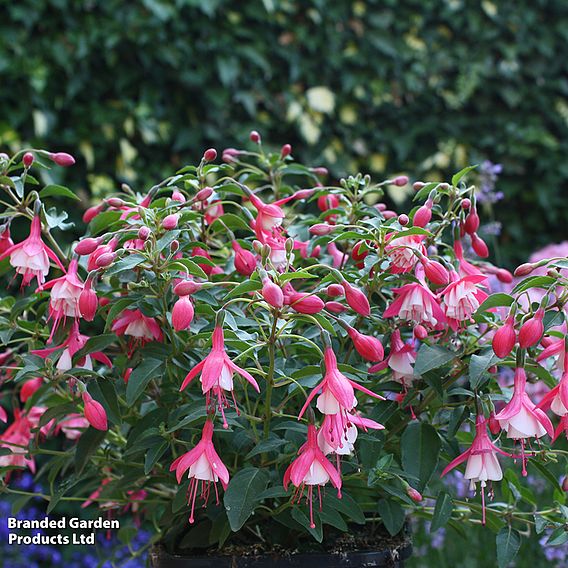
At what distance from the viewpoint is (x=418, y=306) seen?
795mm

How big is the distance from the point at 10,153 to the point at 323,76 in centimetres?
100

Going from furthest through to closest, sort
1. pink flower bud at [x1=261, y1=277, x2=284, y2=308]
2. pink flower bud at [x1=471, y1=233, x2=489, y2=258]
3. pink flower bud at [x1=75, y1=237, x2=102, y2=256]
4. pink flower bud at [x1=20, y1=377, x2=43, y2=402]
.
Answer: pink flower bud at [x1=20, y1=377, x2=43, y2=402] → pink flower bud at [x1=471, y1=233, x2=489, y2=258] → pink flower bud at [x1=75, y1=237, x2=102, y2=256] → pink flower bud at [x1=261, y1=277, x2=284, y2=308]

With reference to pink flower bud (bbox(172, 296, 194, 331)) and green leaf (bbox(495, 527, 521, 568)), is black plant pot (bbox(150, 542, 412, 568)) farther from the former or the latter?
pink flower bud (bbox(172, 296, 194, 331))

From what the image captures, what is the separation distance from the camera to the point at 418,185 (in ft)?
3.02

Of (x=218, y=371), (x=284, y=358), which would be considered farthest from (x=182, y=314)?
(x=284, y=358)

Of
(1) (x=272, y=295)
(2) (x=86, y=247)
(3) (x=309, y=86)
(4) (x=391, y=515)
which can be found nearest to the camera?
(1) (x=272, y=295)

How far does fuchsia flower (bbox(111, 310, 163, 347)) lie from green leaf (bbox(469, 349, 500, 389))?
0.33 metres

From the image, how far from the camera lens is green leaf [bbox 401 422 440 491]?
84 centimetres

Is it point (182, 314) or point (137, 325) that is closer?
point (182, 314)

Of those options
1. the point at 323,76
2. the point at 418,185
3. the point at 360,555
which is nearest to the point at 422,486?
the point at 360,555

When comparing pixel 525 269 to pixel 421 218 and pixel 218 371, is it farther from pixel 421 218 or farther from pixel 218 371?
pixel 218 371

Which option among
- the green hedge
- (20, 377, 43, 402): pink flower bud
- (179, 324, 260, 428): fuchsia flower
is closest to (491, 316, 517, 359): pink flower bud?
(179, 324, 260, 428): fuchsia flower

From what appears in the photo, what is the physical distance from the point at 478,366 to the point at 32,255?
47cm

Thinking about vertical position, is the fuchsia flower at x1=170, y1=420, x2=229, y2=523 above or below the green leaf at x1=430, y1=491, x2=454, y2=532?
above
